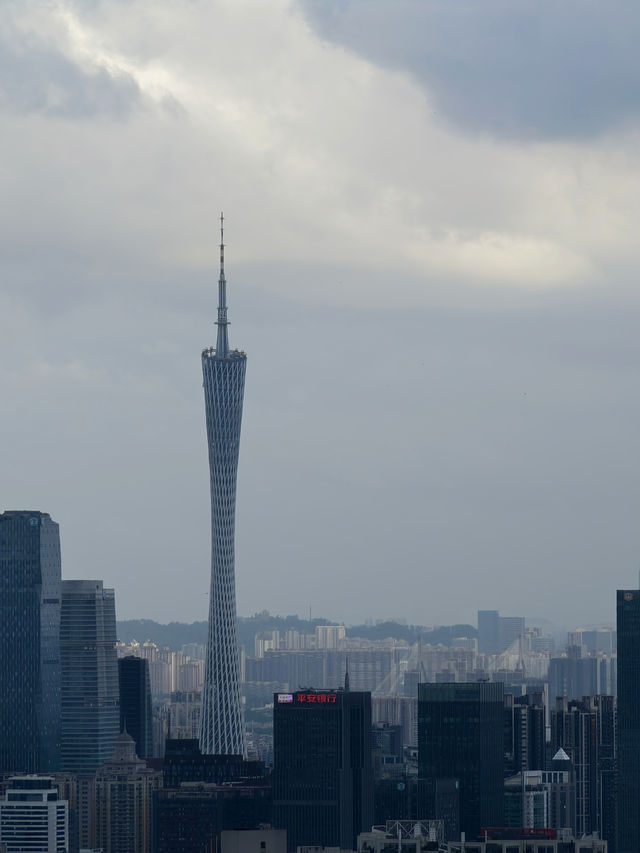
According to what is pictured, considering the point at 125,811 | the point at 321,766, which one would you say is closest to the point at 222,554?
the point at 125,811

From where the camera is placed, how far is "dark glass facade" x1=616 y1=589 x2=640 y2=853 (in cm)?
16138

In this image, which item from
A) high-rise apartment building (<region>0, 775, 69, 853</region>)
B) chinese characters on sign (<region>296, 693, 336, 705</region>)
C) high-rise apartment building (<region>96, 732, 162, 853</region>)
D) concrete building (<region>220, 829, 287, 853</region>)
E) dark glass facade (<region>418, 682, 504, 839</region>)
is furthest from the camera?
high-rise apartment building (<region>96, 732, 162, 853</region>)

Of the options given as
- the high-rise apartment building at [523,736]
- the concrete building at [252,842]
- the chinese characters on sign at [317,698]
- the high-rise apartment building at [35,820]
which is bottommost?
the high-rise apartment building at [35,820]

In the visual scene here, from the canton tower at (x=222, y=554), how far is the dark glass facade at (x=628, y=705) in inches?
1121

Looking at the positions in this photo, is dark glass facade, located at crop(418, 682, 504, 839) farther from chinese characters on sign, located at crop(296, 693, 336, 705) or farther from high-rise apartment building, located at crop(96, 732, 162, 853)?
high-rise apartment building, located at crop(96, 732, 162, 853)

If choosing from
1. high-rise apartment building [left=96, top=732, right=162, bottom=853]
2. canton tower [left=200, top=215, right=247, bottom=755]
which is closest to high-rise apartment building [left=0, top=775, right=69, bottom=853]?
high-rise apartment building [left=96, top=732, right=162, bottom=853]

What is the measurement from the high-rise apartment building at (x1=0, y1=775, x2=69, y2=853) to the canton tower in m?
16.5

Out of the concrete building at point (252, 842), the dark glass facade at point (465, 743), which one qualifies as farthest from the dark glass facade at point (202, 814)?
the concrete building at point (252, 842)

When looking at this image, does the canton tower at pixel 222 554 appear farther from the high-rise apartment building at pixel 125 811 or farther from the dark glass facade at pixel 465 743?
the dark glass facade at pixel 465 743

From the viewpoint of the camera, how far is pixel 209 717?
17925 cm

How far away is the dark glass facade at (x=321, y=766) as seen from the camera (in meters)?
147

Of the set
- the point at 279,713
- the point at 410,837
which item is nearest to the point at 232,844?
the point at 410,837

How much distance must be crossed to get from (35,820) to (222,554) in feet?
78.2

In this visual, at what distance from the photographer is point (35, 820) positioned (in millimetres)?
162750
